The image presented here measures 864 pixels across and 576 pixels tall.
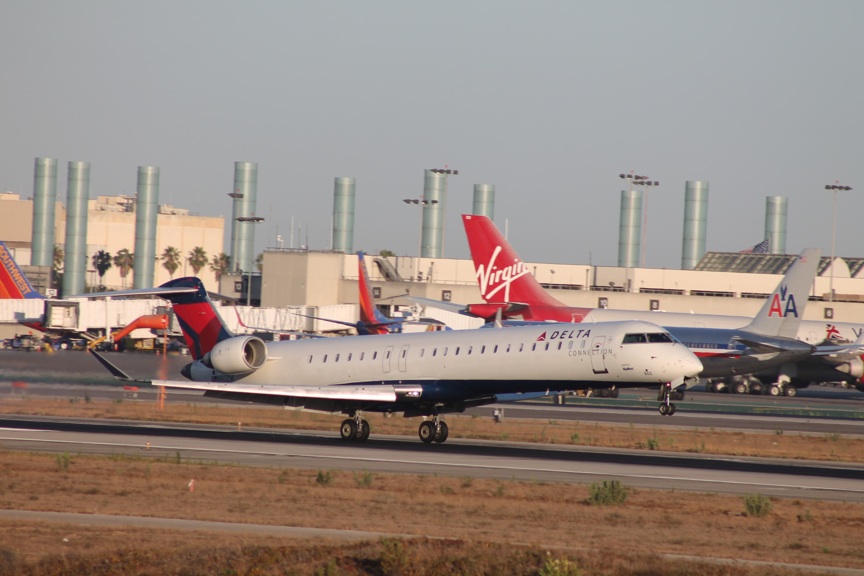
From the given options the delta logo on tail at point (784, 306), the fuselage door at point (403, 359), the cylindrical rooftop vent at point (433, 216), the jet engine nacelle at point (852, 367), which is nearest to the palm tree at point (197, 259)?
the cylindrical rooftop vent at point (433, 216)

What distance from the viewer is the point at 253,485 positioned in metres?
21.6

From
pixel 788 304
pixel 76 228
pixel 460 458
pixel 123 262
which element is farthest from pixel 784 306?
pixel 123 262

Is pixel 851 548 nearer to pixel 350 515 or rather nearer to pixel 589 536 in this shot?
pixel 589 536

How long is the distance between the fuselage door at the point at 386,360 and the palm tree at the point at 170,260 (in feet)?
411

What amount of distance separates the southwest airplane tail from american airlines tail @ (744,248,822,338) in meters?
10.6

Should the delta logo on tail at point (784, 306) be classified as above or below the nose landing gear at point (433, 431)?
above

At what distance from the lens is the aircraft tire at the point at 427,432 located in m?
32.7

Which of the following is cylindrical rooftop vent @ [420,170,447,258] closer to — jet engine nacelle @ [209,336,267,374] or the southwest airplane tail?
the southwest airplane tail

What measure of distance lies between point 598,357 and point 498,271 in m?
34.3

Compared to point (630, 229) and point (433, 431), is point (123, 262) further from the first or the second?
point (433, 431)

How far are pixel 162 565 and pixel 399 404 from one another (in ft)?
63.2

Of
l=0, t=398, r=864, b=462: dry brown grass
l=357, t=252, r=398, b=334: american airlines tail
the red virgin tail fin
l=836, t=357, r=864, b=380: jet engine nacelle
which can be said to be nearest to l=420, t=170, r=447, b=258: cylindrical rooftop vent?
l=357, t=252, r=398, b=334: american airlines tail

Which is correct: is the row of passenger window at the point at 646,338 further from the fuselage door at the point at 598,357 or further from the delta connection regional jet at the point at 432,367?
the fuselage door at the point at 598,357

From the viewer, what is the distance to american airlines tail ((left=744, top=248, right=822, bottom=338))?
2199 inches
